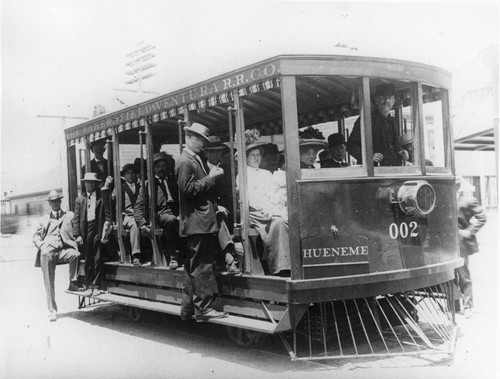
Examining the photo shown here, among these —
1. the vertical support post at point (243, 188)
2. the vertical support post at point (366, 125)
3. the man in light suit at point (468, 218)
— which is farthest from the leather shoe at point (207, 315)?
the man in light suit at point (468, 218)

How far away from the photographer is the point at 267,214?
5.59 metres

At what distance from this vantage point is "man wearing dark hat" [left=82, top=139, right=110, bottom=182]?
26.7 feet

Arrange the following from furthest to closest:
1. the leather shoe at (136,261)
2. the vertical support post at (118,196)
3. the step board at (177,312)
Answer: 1. the vertical support post at (118,196)
2. the leather shoe at (136,261)
3. the step board at (177,312)

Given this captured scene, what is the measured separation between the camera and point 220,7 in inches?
219

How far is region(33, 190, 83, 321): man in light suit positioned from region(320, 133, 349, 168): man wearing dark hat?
3.89m

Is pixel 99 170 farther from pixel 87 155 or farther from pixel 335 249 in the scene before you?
pixel 335 249

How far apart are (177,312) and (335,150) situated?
2633 mm

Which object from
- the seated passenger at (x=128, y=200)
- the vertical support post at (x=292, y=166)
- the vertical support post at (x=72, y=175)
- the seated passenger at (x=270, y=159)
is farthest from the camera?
the vertical support post at (x=72, y=175)

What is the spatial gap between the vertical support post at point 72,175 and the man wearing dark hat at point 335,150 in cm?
422

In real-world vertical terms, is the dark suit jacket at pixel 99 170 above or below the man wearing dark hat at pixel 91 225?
above

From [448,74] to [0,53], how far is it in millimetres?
4670

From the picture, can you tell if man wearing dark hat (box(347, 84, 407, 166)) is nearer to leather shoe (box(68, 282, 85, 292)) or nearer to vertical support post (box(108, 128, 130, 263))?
vertical support post (box(108, 128, 130, 263))

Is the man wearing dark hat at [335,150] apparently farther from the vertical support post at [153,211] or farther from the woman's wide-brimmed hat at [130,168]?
the woman's wide-brimmed hat at [130,168]

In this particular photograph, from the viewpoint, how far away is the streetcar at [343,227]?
4.91m
